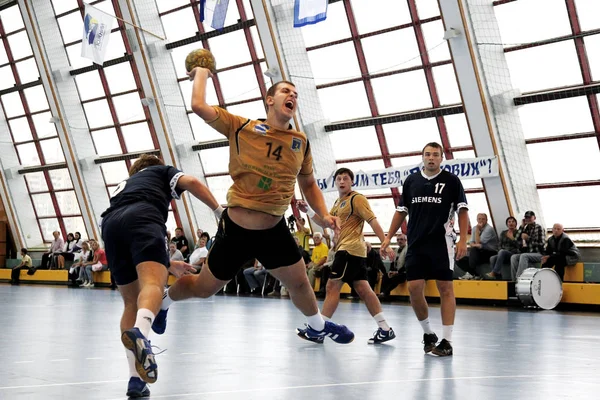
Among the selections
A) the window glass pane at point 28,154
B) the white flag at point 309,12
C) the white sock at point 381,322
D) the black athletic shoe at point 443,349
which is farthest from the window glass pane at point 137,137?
the black athletic shoe at point 443,349

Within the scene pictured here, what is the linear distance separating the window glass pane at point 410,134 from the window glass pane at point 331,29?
8.13ft

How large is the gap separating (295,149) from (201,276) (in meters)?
1.05

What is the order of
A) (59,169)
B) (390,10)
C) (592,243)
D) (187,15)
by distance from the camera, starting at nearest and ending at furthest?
(592,243)
(390,10)
(187,15)
(59,169)

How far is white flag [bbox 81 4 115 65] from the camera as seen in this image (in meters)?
18.9

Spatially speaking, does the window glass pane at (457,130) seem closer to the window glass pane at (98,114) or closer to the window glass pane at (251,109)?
the window glass pane at (251,109)

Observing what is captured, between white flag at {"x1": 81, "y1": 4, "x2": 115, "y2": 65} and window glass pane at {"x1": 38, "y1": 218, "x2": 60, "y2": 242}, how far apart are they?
1189 centimetres

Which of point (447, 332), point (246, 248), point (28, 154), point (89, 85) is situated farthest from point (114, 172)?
point (246, 248)

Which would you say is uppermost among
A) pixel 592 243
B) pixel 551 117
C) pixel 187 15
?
pixel 187 15

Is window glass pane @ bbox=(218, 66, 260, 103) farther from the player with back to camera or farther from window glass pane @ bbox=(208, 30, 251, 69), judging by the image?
the player with back to camera

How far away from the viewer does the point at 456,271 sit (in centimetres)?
1659

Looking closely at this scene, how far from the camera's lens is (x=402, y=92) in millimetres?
18719

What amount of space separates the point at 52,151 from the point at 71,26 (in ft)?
14.9

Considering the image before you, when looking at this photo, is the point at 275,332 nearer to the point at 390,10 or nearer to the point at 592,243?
the point at 592,243

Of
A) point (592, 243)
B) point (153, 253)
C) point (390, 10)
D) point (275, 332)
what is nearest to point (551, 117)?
point (592, 243)
